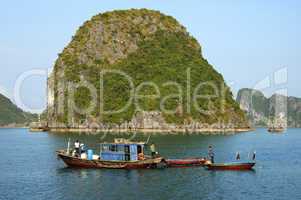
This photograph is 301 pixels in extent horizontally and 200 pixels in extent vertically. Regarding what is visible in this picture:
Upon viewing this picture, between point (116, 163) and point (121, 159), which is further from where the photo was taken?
point (121, 159)

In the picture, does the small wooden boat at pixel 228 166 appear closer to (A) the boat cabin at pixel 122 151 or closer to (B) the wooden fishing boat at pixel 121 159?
(B) the wooden fishing boat at pixel 121 159

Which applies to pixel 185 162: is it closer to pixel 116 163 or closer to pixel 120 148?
pixel 120 148

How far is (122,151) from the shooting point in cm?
6519

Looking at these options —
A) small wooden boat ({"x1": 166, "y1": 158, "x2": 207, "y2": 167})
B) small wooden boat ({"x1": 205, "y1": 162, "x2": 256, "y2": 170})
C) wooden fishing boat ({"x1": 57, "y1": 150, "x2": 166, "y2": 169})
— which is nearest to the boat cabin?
wooden fishing boat ({"x1": 57, "y1": 150, "x2": 166, "y2": 169})

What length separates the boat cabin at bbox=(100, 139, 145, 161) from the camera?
213 feet

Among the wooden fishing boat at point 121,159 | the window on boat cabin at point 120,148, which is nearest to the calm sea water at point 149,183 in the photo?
the wooden fishing boat at point 121,159

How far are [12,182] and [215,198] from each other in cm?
2560

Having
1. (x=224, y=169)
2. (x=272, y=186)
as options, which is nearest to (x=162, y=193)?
(x=272, y=186)

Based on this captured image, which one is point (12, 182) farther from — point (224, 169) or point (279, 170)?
point (279, 170)

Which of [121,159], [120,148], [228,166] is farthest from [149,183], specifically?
[228,166]

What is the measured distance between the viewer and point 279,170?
2699 inches

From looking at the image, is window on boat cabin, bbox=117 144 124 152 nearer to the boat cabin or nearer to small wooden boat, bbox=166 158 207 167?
the boat cabin

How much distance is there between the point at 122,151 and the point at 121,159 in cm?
113

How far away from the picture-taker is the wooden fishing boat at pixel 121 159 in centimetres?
6475
